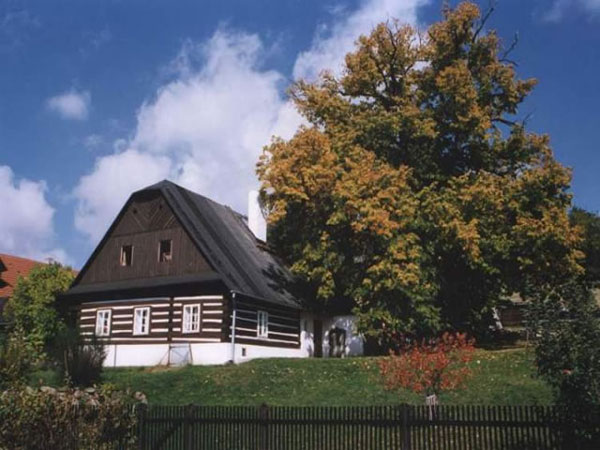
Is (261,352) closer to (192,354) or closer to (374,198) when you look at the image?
(192,354)

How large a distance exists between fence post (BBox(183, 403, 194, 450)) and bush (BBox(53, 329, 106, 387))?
949 cm

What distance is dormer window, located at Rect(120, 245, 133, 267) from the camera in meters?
33.0

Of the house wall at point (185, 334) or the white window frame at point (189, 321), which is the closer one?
the house wall at point (185, 334)

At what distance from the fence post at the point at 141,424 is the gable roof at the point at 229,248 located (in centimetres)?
1369

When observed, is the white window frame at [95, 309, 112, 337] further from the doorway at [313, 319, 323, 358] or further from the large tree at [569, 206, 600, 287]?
the large tree at [569, 206, 600, 287]

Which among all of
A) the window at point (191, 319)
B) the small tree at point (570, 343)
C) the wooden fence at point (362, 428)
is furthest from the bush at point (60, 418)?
the window at point (191, 319)

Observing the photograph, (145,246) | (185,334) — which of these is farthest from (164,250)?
(185,334)

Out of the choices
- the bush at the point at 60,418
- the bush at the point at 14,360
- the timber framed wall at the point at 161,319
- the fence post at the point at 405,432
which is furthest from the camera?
the timber framed wall at the point at 161,319

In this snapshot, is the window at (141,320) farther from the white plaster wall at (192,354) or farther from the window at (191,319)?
the window at (191,319)

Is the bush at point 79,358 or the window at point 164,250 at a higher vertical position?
the window at point 164,250

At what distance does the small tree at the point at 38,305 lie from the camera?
113 feet

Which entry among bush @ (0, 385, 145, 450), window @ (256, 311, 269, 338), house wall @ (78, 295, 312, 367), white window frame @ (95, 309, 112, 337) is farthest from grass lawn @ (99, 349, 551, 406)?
bush @ (0, 385, 145, 450)

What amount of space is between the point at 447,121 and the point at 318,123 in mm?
6947

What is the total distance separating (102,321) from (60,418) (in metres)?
19.4
